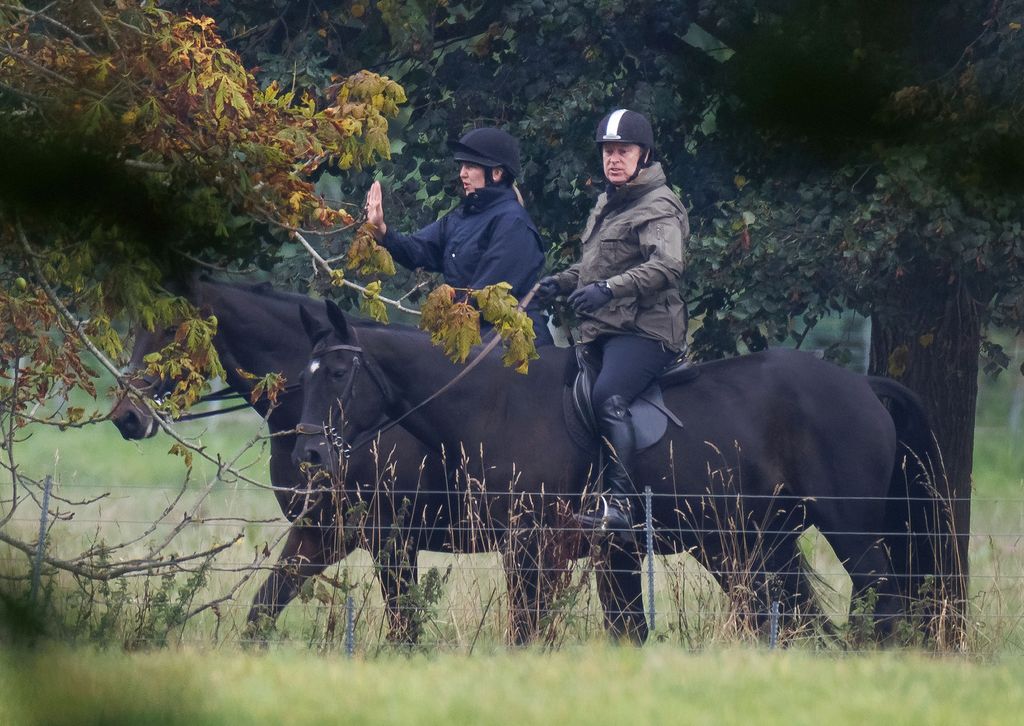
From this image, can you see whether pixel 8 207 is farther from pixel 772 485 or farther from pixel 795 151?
pixel 772 485

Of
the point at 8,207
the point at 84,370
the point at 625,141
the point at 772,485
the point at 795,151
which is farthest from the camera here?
the point at 772,485

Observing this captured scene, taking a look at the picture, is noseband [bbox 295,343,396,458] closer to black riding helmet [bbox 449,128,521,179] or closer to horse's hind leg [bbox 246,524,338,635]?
horse's hind leg [bbox 246,524,338,635]

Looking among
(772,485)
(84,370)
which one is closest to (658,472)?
(772,485)

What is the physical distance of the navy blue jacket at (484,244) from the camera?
28.4ft

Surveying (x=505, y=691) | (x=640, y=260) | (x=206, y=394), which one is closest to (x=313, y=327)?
(x=206, y=394)

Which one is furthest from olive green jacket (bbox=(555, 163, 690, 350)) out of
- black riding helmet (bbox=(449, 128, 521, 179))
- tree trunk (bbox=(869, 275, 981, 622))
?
tree trunk (bbox=(869, 275, 981, 622))

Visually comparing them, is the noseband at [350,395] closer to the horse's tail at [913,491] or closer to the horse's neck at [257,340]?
the horse's neck at [257,340]

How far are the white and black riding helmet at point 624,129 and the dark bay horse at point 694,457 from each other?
1.25 metres

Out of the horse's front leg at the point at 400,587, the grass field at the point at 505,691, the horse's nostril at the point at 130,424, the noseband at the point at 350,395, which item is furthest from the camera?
the horse's nostril at the point at 130,424

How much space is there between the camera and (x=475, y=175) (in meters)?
8.78

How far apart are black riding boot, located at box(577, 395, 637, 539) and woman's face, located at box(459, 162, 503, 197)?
1.37 m

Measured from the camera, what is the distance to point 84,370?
22.6ft

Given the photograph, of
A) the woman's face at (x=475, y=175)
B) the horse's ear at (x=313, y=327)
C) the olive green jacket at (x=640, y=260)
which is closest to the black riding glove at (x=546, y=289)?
the olive green jacket at (x=640, y=260)

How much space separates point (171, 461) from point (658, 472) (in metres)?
15.6
